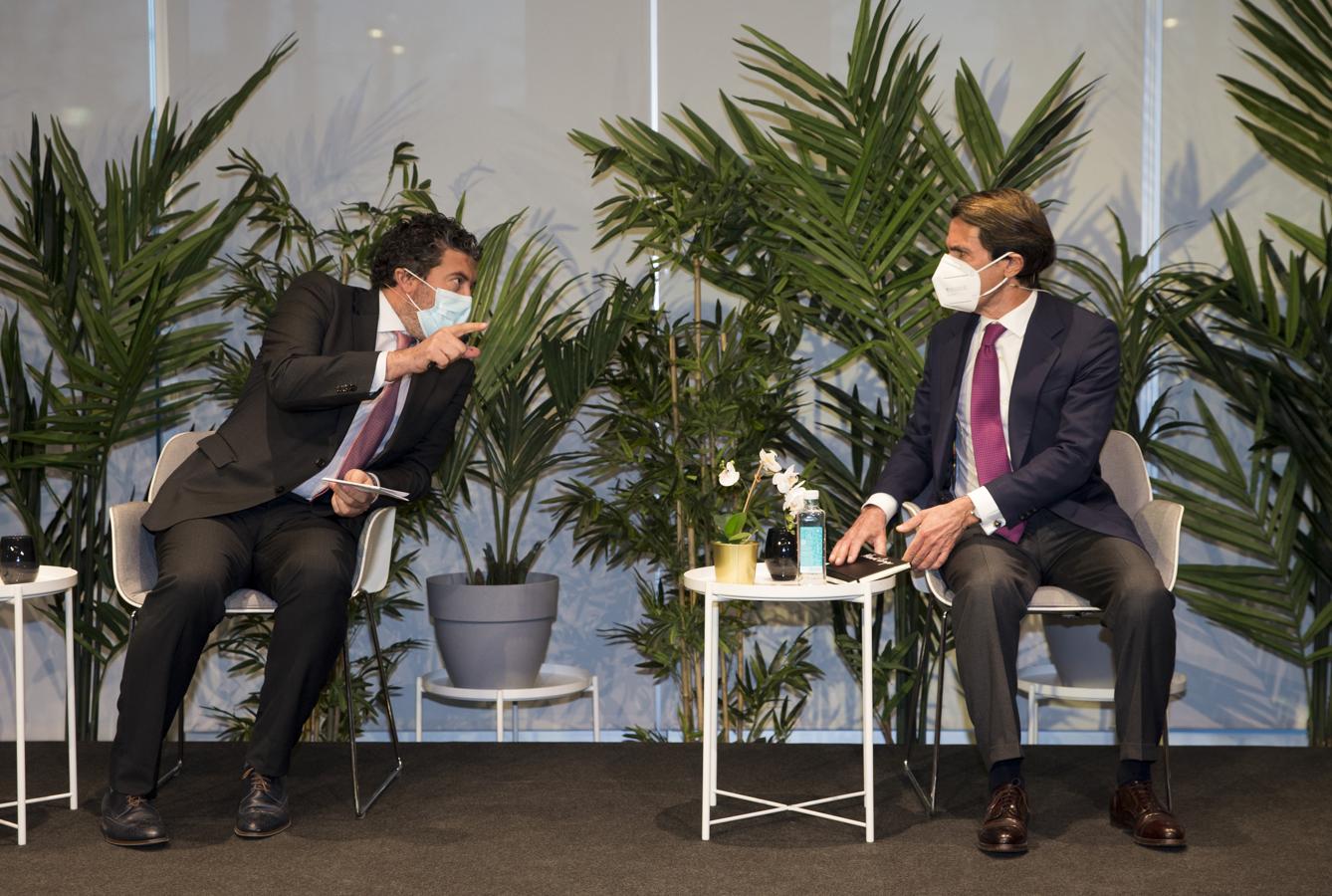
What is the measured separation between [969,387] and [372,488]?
136cm

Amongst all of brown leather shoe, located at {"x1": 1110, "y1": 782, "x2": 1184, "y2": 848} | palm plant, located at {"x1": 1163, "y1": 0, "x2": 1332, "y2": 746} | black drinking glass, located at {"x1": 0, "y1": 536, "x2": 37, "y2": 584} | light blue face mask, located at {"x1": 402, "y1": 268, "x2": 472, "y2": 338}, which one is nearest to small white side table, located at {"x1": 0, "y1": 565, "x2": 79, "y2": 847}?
black drinking glass, located at {"x1": 0, "y1": 536, "x2": 37, "y2": 584}

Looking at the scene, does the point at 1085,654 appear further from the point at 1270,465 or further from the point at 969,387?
the point at 969,387

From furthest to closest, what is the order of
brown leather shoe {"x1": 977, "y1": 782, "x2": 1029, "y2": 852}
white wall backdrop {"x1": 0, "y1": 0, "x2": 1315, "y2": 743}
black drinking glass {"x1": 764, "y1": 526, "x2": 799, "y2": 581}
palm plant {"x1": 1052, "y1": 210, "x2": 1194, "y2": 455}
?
white wall backdrop {"x1": 0, "y1": 0, "x2": 1315, "y2": 743}, palm plant {"x1": 1052, "y1": 210, "x2": 1194, "y2": 455}, black drinking glass {"x1": 764, "y1": 526, "x2": 799, "y2": 581}, brown leather shoe {"x1": 977, "y1": 782, "x2": 1029, "y2": 852}

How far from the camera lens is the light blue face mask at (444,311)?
304 cm

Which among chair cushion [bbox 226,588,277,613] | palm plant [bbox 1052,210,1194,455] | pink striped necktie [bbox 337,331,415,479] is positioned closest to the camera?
chair cushion [bbox 226,588,277,613]

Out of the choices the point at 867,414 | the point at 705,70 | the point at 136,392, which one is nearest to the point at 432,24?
the point at 705,70

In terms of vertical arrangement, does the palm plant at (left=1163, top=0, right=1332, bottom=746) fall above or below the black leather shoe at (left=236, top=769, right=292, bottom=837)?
above

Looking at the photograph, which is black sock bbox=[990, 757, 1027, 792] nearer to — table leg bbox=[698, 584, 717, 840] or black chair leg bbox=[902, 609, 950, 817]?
black chair leg bbox=[902, 609, 950, 817]

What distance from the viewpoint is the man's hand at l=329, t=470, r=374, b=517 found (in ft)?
9.60

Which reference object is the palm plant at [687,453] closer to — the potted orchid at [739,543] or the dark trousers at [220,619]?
the potted orchid at [739,543]

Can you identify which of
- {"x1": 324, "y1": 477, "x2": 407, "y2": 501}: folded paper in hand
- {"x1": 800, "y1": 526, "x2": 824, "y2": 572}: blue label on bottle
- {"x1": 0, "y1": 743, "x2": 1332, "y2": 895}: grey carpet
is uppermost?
{"x1": 324, "y1": 477, "x2": 407, "y2": 501}: folded paper in hand

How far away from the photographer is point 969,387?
9.98 ft

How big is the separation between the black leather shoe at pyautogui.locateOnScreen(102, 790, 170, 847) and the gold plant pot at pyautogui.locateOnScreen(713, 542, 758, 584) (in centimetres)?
123

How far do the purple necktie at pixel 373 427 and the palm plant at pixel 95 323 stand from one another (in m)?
0.92
